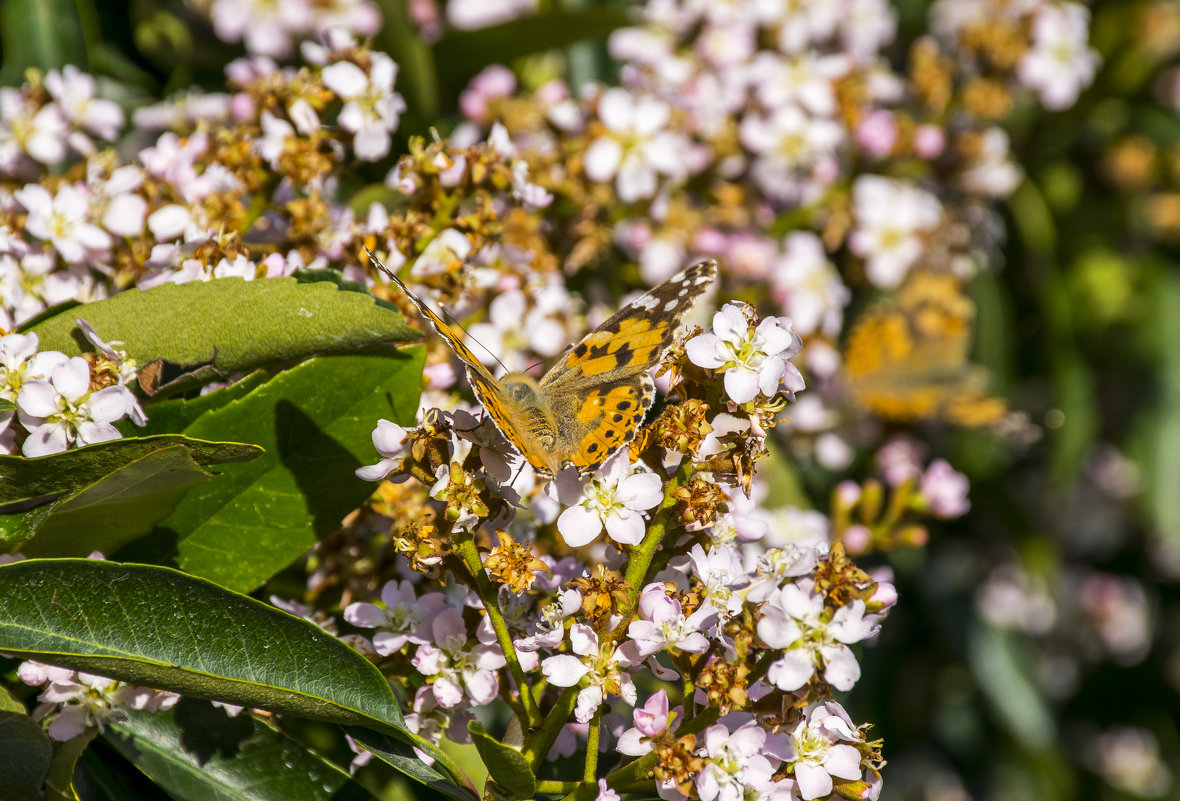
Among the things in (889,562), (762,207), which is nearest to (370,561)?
(762,207)

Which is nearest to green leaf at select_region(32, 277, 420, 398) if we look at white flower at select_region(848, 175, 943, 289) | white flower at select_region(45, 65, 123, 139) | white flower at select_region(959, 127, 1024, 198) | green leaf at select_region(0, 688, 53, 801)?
green leaf at select_region(0, 688, 53, 801)

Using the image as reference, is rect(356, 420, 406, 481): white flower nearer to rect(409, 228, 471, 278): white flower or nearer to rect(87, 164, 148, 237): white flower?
rect(409, 228, 471, 278): white flower

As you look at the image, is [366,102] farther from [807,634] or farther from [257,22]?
[807,634]

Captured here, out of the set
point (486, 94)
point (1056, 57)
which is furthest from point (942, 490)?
point (1056, 57)

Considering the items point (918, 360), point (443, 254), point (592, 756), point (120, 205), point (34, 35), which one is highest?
point (34, 35)

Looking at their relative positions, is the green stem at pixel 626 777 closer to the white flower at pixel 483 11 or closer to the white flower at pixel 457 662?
the white flower at pixel 457 662

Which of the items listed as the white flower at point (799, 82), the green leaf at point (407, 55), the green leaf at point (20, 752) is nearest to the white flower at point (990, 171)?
the white flower at point (799, 82)

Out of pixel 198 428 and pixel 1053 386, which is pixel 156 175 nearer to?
pixel 198 428
